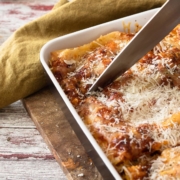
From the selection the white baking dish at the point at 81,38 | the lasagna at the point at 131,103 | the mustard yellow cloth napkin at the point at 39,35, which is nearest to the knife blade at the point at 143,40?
the lasagna at the point at 131,103

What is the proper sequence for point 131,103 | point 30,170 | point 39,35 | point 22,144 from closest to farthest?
point 131,103
point 30,170
point 22,144
point 39,35

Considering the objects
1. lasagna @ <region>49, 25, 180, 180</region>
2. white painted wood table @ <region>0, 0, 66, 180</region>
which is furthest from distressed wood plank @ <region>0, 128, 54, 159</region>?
lasagna @ <region>49, 25, 180, 180</region>

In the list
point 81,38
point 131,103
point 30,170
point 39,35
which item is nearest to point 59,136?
point 30,170

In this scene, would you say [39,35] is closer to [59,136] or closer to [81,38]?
[81,38]

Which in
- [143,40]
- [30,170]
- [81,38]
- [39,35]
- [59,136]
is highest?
[143,40]

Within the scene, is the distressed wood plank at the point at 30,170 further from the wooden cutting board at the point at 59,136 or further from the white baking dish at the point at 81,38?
the white baking dish at the point at 81,38

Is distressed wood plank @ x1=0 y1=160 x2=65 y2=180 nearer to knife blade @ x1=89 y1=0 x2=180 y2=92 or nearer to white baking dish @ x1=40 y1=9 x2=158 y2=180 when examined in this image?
white baking dish @ x1=40 y1=9 x2=158 y2=180
